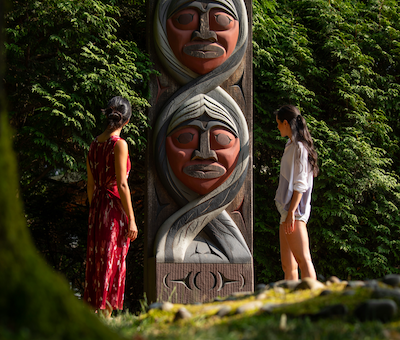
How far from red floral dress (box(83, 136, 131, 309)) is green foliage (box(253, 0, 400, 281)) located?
2312 mm

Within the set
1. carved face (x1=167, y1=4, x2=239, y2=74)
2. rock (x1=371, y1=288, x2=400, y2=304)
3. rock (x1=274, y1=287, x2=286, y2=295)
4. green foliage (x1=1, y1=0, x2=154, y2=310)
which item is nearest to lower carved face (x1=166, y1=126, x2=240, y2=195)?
green foliage (x1=1, y1=0, x2=154, y2=310)

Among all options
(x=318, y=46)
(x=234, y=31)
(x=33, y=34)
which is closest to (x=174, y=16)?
(x=234, y=31)

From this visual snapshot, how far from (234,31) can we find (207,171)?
1348 mm

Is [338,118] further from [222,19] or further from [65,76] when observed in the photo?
[65,76]

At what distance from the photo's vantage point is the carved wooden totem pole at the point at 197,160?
13.3ft

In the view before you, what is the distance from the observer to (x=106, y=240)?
3.34 m

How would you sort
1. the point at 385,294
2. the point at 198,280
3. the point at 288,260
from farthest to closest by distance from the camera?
1. the point at 198,280
2. the point at 288,260
3. the point at 385,294

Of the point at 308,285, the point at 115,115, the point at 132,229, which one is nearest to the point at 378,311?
the point at 308,285

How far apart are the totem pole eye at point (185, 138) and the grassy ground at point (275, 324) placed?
1925 millimetres

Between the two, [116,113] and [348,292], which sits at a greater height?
[116,113]

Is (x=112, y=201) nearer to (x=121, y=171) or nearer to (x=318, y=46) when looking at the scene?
(x=121, y=171)

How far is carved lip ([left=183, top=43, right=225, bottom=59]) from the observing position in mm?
4172

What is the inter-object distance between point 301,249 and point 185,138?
1.42 meters

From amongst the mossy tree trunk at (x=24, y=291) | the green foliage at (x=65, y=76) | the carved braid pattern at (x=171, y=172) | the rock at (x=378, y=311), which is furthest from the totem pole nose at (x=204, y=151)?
the mossy tree trunk at (x=24, y=291)
